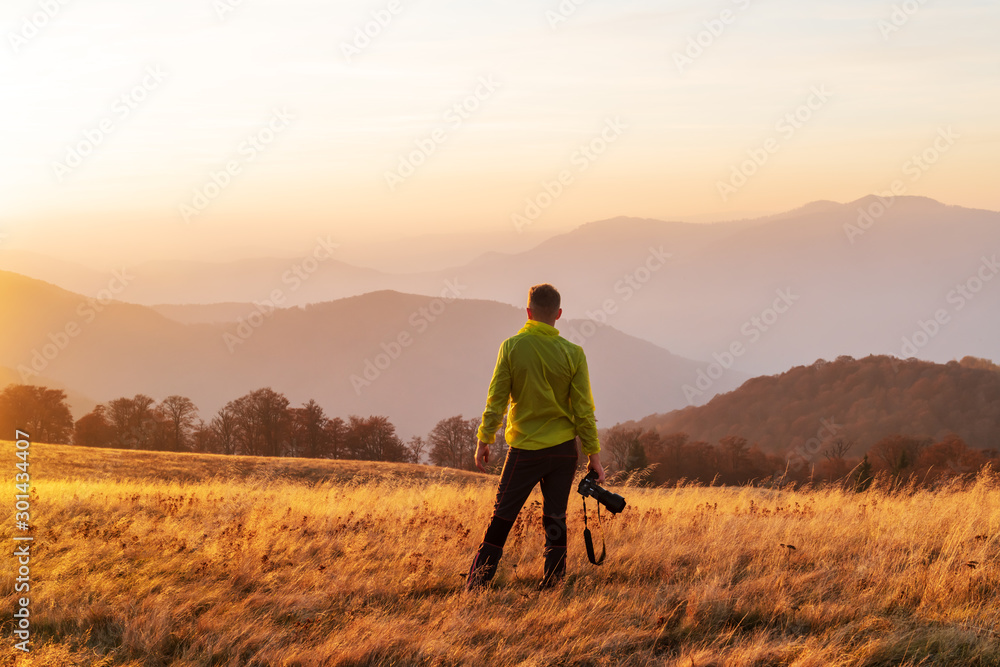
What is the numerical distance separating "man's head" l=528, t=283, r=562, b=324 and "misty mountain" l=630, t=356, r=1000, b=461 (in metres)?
141

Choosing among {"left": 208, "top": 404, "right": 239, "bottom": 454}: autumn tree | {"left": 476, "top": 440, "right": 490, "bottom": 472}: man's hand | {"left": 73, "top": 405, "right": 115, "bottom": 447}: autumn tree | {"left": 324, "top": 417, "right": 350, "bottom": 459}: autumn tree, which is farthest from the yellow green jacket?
{"left": 73, "top": 405, "right": 115, "bottom": 447}: autumn tree

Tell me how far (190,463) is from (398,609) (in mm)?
28390

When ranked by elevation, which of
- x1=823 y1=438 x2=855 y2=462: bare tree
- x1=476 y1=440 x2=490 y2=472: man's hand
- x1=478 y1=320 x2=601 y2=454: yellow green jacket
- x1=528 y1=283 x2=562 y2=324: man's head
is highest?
x1=528 y1=283 x2=562 y2=324: man's head

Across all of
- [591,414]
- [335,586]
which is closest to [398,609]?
[335,586]

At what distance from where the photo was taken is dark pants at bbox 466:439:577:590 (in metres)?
4.98

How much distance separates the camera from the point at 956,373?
536 ft

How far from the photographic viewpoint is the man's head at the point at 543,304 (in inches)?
197

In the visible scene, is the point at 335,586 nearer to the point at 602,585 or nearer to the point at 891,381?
the point at 602,585

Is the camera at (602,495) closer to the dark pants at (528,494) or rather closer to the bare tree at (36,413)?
the dark pants at (528,494)

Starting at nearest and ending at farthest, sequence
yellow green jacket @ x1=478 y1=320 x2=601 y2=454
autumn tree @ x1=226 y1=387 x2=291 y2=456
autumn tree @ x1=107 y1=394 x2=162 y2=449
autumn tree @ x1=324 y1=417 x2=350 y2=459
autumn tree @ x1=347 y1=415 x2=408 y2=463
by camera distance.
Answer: yellow green jacket @ x1=478 y1=320 x2=601 y2=454 < autumn tree @ x1=107 y1=394 x2=162 y2=449 < autumn tree @ x1=226 y1=387 x2=291 y2=456 < autumn tree @ x1=324 y1=417 x2=350 y2=459 < autumn tree @ x1=347 y1=415 x2=408 y2=463

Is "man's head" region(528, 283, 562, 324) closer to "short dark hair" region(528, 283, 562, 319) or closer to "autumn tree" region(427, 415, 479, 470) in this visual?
"short dark hair" region(528, 283, 562, 319)

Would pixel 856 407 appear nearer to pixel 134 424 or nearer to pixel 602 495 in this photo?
pixel 134 424

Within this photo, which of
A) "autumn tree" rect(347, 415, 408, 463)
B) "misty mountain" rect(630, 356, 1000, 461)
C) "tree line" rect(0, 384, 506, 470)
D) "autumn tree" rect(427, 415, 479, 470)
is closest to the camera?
"tree line" rect(0, 384, 506, 470)

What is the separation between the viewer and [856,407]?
16062 centimetres
